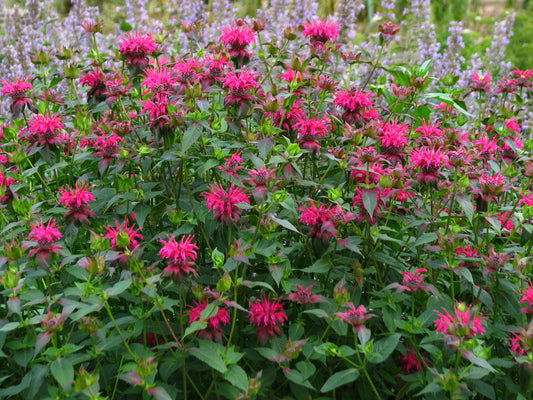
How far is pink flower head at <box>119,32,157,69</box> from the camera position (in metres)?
1.61

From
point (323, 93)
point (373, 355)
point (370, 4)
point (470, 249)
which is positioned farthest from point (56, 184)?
point (370, 4)

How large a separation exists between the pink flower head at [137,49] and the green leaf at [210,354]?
85cm

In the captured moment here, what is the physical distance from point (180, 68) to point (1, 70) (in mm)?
2066

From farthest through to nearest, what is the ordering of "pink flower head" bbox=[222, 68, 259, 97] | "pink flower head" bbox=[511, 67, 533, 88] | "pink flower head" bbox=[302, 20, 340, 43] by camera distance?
"pink flower head" bbox=[511, 67, 533, 88] → "pink flower head" bbox=[302, 20, 340, 43] → "pink flower head" bbox=[222, 68, 259, 97]

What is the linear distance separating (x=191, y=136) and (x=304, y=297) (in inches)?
18.0

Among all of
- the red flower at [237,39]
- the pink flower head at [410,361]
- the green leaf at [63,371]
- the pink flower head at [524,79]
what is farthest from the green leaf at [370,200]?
the pink flower head at [524,79]

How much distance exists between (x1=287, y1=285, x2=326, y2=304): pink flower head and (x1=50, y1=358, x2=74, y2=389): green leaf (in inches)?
18.7

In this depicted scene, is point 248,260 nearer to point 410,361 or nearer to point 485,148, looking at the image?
point 410,361

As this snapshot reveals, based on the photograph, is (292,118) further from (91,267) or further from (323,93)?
(91,267)

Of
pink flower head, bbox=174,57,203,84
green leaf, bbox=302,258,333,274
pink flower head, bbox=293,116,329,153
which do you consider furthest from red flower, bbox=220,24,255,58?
green leaf, bbox=302,258,333,274

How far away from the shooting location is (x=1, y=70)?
10.3 feet

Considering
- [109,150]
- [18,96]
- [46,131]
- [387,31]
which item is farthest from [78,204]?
[387,31]

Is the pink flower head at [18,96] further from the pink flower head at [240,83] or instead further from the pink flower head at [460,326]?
the pink flower head at [460,326]

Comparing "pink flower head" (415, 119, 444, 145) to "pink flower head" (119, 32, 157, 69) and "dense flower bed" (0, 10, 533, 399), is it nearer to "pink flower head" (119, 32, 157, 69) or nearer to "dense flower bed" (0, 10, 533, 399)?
"dense flower bed" (0, 10, 533, 399)
